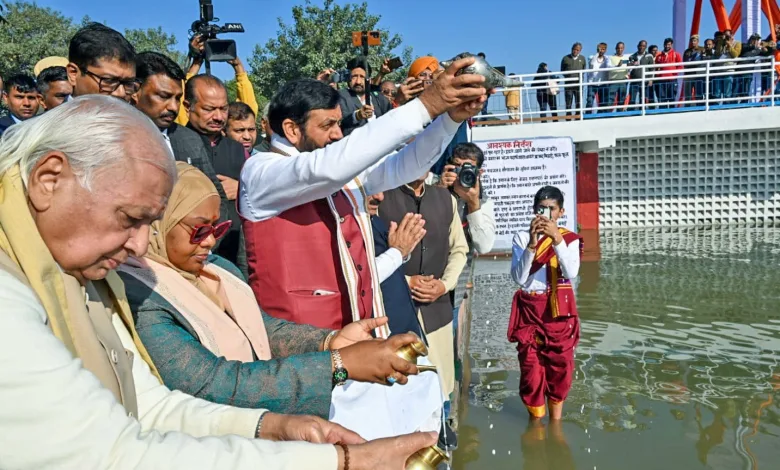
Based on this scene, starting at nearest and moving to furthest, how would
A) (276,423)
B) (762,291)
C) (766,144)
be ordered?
1. (276,423)
2. (762,291)
3. (766,144)

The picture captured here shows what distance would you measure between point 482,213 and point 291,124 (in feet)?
7.63

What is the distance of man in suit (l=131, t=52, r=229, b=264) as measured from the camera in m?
3.24

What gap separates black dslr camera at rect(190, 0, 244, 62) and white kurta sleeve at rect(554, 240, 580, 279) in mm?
2766

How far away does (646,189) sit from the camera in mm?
14039

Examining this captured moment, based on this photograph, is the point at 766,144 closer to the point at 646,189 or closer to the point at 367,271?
the point at 646,189

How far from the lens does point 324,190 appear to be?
83.4 inches

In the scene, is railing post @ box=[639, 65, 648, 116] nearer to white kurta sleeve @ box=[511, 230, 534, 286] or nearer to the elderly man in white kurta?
white kurta sleeve @ box=[511, 230, 534, 286]

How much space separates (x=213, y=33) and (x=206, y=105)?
5.66 feet

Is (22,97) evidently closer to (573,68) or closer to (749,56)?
(573,68)

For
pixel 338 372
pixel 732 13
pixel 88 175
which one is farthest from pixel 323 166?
pixel 732 13

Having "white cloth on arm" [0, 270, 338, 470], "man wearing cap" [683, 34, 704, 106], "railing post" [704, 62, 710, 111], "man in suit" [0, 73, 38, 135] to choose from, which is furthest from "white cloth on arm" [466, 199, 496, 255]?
"man wearing cap" [683, 34, 704, 106]

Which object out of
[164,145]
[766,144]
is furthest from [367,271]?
[766,144]

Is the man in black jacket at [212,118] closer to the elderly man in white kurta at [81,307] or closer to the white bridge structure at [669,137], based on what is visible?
the elderly man in white kurta at [81,307]

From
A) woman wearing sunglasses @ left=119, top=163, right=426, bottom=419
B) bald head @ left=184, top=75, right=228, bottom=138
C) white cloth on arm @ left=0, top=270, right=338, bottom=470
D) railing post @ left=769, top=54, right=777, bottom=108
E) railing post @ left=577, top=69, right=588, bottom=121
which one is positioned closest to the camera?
white cloth on arm @ left=0, top=270, right=338, bottom=470
